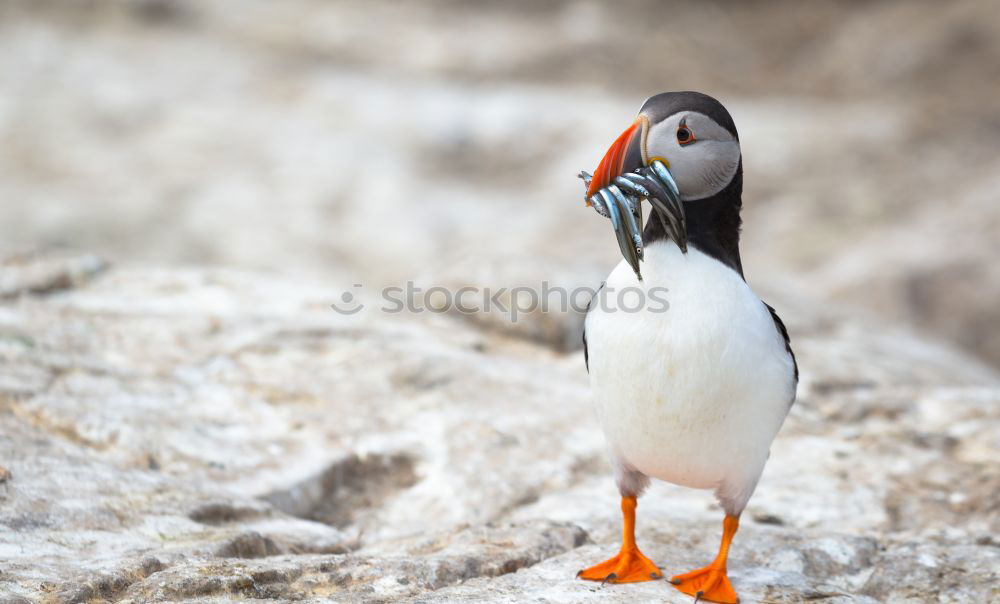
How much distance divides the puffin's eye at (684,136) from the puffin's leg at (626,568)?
5.15 ft

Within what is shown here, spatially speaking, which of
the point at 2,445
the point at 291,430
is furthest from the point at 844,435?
the point at 2,445

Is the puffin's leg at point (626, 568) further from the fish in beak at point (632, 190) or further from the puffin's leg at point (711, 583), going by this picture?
the fish in beak at point (632, 190)

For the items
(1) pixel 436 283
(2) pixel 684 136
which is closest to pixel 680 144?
(2) pixel 684 136

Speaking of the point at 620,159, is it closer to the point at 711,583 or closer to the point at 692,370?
the point at 692,370

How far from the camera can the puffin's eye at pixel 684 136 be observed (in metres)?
3.83

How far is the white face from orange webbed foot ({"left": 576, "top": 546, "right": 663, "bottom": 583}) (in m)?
1.44

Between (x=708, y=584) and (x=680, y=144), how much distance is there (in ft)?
5.51

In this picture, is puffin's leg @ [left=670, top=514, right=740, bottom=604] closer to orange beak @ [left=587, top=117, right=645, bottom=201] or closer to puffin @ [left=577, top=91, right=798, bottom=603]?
puffin @ [left=577, top=91, right=798, bottom=603]

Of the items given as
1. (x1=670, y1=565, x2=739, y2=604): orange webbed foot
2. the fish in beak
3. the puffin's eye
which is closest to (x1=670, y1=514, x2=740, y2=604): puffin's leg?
(x1=670, y1=565, x2=739, y2=604): orange webbed foot

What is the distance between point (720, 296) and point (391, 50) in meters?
13.4

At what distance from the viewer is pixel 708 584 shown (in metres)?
3.96

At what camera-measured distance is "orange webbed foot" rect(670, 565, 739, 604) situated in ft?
12.9

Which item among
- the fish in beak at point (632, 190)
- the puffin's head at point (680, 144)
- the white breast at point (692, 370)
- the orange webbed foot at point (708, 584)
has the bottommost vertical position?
the orange webbed foot at point (708, 584)

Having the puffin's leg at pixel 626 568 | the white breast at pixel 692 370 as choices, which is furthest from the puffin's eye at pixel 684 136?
the puffin's leg at pixel 626 568
